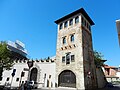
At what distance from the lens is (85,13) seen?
82.4 feet

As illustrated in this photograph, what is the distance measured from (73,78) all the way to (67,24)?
40.5 feet

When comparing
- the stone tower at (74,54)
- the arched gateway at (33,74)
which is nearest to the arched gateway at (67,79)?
the stone tower at (74,54)

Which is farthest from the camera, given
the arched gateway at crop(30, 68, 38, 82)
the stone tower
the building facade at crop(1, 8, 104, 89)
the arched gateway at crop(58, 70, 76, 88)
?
the arched gateway at crop(30, 68, 38, 82)

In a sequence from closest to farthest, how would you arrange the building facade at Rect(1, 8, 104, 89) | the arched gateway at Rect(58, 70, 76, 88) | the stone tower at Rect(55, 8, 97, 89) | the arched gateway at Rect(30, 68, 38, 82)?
1. the stone tower at Rect(55, 8, 97, 89)
2. the building facade at Rect(1, 8, 104, 89)
3. the arched gateway at Rect(58, 70, 76, 88)
4. the arched gateway at Rect(30, 68, 38, 82)

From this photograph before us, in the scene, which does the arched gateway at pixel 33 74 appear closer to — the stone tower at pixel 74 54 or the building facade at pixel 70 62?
the building facade at pixel 70 62

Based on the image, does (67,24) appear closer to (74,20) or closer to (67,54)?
(74,20)

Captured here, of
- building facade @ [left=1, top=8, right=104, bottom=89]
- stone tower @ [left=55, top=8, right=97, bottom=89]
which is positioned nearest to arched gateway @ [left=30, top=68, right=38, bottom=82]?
building facade @ [left=1, top=8, right=104, bottom=89]

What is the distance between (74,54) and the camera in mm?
21672

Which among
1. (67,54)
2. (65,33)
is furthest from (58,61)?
(65,33)

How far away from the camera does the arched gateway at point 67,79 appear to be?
66.9 feet

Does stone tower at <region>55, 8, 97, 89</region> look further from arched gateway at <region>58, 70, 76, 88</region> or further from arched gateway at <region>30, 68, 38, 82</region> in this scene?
arched gateway at <region>30, 68, 38, 82</region>

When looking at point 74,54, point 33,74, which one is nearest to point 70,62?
point 74,54

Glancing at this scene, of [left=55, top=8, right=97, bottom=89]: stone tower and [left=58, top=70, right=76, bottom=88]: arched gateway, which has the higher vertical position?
[left=55, top=8, right=97, bottom=89]: stone tower

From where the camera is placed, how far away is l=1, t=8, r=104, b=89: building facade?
2028 cm
